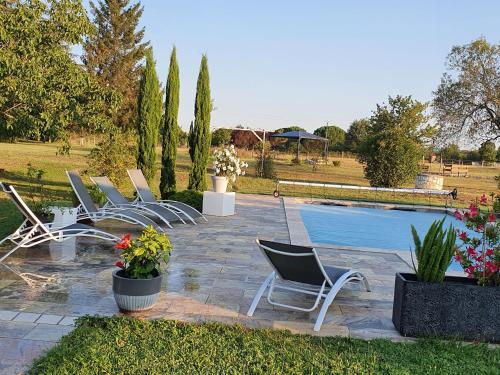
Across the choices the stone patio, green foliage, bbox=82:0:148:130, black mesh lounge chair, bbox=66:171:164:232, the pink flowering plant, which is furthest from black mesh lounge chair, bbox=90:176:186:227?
green foliage, bbox=82:0:148:130

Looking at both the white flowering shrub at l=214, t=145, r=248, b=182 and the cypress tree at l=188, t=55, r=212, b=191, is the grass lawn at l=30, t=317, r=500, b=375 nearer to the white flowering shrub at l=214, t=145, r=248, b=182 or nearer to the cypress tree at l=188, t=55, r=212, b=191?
the white flowering shrub at l=214, t=145, r=248, b=182

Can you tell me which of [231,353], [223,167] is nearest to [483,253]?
[231,353]

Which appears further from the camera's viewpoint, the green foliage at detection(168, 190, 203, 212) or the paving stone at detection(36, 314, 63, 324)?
the green foliage at detection(168, 190, 203, 212)

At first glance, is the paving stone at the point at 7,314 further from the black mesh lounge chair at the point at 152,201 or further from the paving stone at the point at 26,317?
the black mesh lounge chair at the point at 152,201

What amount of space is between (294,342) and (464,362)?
4.04 ft

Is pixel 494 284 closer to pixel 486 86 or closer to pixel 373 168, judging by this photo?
pixel 373 168

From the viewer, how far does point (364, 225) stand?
1198 cm

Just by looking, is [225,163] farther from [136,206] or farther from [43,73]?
[43,73]

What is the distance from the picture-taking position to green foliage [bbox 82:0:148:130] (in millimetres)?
37656

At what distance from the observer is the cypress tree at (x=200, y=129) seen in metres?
11.9

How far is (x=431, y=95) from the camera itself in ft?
84.4

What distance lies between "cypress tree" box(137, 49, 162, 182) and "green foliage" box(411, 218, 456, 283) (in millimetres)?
9226

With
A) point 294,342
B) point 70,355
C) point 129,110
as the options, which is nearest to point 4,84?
point 70,355

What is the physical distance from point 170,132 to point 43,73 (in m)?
4.72
